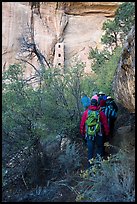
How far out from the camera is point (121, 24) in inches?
556

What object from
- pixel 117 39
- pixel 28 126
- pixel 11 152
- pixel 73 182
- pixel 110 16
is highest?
pixel 110 16

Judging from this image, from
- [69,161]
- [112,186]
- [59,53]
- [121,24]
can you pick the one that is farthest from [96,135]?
[59,53]

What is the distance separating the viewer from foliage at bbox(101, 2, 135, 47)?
12749 mm

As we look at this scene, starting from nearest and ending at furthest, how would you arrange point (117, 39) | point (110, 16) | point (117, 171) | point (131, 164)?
point (117, 171) → point (131, 164) → point (117, 39) → point (110, 16)

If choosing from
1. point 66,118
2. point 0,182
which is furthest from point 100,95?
point 0,182

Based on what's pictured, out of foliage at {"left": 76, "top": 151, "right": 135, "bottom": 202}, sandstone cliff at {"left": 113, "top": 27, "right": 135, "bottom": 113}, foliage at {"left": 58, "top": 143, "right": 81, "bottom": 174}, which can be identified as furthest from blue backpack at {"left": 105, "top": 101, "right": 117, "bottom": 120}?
foliage at {"left": 76, "top": 151, "right": 135, "bottom": 202}

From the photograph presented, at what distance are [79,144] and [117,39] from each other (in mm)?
9834

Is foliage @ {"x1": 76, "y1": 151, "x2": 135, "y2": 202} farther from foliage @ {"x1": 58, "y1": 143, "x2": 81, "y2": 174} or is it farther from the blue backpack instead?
the blue backpack

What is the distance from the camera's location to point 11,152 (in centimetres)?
527

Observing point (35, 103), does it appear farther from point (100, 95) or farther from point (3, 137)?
point (100, 95)

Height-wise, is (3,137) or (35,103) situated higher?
(35,103)

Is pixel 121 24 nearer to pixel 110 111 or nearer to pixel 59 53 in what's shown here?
pixel 59 53

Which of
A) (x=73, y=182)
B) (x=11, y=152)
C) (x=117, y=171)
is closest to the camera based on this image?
(x=117, y=171)

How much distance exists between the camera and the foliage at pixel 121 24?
12749mm
